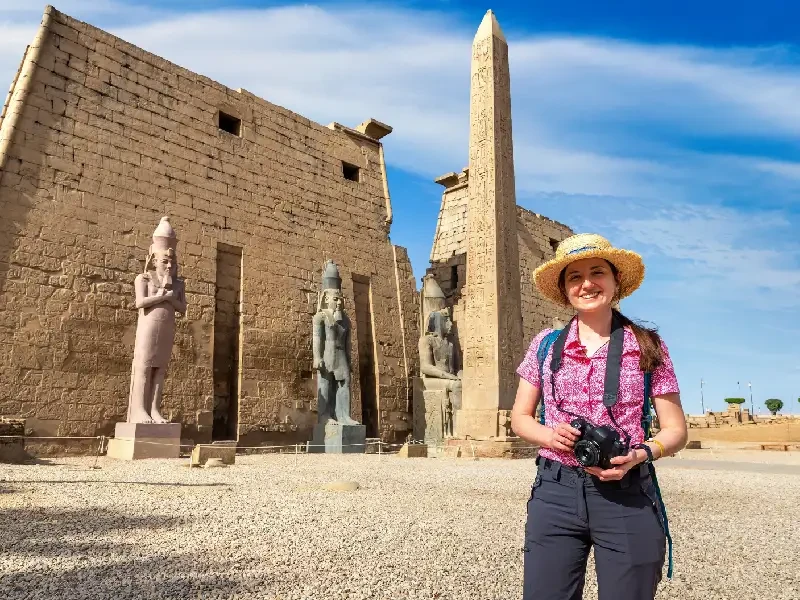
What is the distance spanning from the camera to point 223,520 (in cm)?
378

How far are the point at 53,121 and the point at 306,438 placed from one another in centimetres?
652

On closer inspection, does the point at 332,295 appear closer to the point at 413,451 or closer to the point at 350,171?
the point at 413,451

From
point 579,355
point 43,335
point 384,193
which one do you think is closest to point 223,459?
point 43,335

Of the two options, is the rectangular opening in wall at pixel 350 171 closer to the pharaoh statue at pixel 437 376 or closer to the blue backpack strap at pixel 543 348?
the pharaoh statue at pixel 437 376

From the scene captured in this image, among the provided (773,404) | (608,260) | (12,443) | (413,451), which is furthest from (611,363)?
(773,404)

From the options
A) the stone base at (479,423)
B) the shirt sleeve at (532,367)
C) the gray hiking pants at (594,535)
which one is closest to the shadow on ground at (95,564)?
the gray hiking pants at (594,535)

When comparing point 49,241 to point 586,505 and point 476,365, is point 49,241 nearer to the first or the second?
point 476,365

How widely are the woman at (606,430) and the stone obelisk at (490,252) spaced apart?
23.7ft

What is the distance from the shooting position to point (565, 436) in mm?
1519

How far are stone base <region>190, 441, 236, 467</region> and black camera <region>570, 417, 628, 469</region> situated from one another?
5.96 m

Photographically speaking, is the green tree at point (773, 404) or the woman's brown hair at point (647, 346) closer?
the woman's brown hair at point (647, 346)

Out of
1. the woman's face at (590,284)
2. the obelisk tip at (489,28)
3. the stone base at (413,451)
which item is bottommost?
the stone base at (413,451)

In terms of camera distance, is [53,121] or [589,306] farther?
[53,121]

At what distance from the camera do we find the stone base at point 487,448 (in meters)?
9.26
